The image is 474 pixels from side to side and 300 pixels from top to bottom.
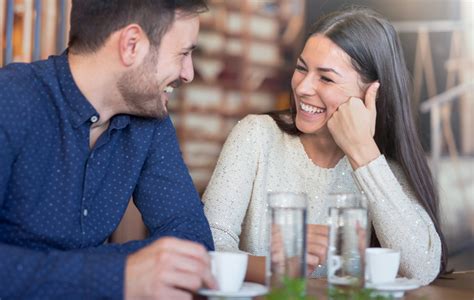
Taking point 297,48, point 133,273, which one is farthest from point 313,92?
point 297,48

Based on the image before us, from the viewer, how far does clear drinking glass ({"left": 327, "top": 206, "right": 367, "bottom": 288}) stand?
1416mm

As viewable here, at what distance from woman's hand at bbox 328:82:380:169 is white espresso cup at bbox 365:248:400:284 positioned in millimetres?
558

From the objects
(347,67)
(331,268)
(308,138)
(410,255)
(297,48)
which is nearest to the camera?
(331,268)

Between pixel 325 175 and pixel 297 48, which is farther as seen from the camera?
pixel 297 48

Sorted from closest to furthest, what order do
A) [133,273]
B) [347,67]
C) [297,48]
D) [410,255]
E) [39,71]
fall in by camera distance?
[133,273] < [39,71] < [410,255] < [347,67] < [297,48]

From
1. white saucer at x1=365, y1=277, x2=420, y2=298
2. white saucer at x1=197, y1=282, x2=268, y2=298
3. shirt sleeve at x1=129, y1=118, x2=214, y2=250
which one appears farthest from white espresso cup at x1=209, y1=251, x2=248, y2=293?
shirt sleeve at x1=129, y1=118, x2=214, y2=250

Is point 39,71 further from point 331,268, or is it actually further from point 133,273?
point 331,268

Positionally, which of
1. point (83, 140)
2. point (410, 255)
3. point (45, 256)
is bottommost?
point (410, 255)

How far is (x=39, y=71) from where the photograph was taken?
171 centimetres

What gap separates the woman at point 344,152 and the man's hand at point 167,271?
73cm

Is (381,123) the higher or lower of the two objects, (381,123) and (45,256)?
the higher

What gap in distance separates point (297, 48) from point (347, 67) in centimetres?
193

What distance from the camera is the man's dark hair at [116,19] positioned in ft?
5.65

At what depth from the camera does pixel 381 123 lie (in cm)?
226
